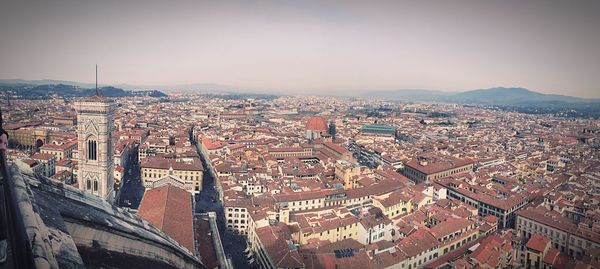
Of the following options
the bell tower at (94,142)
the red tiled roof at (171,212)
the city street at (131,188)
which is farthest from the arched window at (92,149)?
the city street at (131,188)

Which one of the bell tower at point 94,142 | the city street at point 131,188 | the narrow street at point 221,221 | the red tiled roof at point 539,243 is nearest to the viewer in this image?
the bell tower at point 94,142

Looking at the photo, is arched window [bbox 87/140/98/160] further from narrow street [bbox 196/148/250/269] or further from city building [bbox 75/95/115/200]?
narrow street [bbox 196/148/250/269]

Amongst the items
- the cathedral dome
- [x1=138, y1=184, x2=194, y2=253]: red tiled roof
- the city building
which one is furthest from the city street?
the cathedral dome

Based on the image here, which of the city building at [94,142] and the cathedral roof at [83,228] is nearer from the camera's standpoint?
the cathedral roof at [83,228]

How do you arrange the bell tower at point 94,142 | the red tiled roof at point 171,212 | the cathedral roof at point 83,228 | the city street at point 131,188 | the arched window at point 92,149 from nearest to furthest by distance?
the cathedral roof at point 83,228, the red tiled roof at point 171,212, the bell tower at point 94,142, the arched window at point 92,149, the city street at point 131,188

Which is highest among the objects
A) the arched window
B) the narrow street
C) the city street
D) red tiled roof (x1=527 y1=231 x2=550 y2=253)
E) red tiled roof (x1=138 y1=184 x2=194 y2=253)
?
the arched window

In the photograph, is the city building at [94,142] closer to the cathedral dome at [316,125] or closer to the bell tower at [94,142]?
the bell tower at [94,142]
